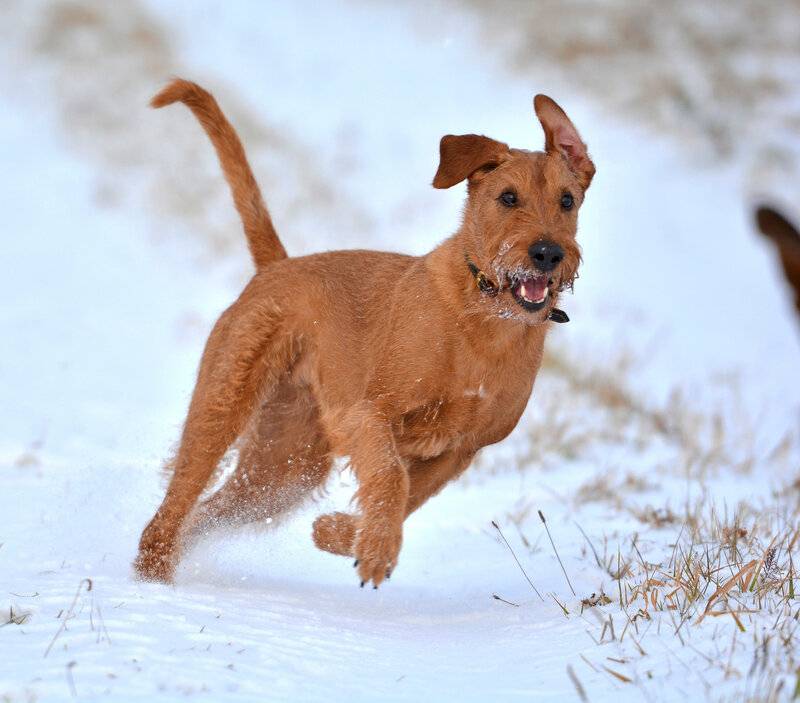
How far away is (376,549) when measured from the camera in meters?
3.59

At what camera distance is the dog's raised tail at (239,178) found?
4930mm

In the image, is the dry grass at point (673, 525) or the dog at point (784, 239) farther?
the dry grass at point (673, 525)

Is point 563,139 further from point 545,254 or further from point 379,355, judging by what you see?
point 379,355

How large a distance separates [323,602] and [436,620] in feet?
1.42

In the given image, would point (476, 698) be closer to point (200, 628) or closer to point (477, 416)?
point (200, 628)

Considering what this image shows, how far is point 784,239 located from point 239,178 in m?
2.97

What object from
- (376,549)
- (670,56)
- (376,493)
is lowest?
(376,549)

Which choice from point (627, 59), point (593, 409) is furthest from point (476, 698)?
point (627, 59)

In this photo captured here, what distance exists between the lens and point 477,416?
4.06 m

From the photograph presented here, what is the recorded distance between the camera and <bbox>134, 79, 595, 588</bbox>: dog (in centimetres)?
397

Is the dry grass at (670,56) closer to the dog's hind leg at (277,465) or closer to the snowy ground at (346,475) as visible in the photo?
the snowy ground at (346,475)

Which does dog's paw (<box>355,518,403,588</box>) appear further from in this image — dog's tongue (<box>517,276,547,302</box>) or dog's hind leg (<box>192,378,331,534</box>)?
dog's hind leg (<box>192,378,331,534</box>)

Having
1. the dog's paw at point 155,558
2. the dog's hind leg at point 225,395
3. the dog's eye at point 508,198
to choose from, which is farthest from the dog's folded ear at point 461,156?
the dog's paw at point 155,558

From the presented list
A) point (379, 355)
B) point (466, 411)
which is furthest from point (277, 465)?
point (466, 411)
